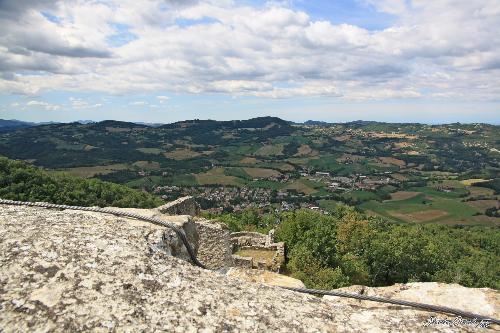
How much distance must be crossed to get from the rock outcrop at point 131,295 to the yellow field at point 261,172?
16461cm

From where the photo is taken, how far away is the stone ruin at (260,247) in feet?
84.4

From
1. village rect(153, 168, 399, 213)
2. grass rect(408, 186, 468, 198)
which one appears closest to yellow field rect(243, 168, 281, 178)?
village rect(153, 168, 399, 213)

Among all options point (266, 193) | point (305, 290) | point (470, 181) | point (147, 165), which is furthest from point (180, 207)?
point (470, 181)

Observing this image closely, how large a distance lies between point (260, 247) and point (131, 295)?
27.7m

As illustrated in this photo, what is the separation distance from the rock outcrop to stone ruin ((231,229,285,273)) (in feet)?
60.0

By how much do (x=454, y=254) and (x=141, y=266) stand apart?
229 ft

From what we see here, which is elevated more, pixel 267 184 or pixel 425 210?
pixel 267 184

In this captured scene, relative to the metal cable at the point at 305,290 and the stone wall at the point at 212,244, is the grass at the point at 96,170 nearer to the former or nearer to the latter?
the stone wall at the point at 212,244

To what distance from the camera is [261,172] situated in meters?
179

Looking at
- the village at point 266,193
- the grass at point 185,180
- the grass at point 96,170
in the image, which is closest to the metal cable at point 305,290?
the village at point 266,193

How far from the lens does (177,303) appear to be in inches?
173

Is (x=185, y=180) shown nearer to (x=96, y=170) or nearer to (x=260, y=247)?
(x=96, y=170)

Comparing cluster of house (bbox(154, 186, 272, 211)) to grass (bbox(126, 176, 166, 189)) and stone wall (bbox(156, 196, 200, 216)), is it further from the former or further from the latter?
stone wall (bbox(156, 196, 200, 216))

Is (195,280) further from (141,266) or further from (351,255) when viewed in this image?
(351,255)
